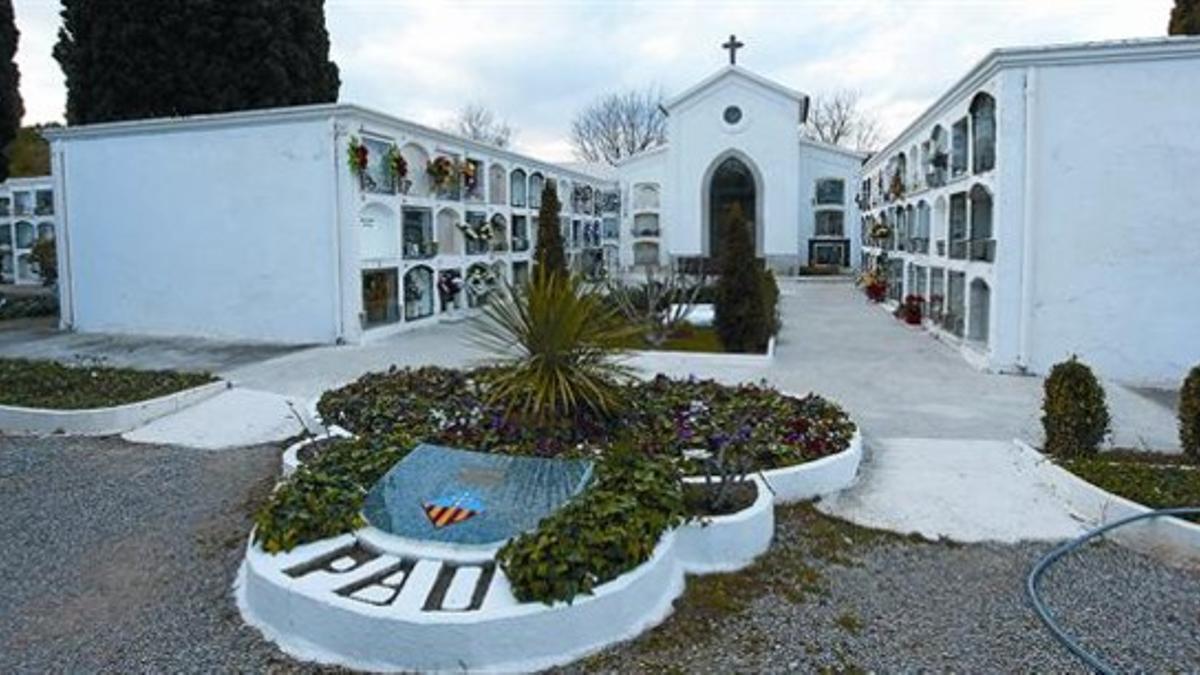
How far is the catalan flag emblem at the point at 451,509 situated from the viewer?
14.8 ft

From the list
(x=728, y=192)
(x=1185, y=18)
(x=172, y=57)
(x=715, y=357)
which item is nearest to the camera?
(x=715, y=357)

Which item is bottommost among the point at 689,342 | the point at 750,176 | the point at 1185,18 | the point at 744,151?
the point at 689,342

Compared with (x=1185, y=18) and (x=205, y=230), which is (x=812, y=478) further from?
(x=1185, y=18)

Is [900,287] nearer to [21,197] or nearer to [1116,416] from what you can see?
[1116,416]

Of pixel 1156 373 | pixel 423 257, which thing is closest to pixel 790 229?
pixel 423 257

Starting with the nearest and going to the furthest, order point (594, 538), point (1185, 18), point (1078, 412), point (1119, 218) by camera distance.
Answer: point (594, 538) < point (1078, 412) < point (1119, 218) < point (1185, 18)

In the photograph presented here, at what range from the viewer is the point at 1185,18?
17.5 meters

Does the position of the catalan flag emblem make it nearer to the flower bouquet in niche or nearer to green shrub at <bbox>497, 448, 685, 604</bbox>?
green shrub at <bbox>497, 448, 685, 604</bbox>

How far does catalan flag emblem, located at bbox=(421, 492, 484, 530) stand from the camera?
4523 millimetres

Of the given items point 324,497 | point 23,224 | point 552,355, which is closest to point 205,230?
point 552,355

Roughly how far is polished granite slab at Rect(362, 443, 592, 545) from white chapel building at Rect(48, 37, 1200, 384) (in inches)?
205

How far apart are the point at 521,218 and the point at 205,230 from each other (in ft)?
29.7

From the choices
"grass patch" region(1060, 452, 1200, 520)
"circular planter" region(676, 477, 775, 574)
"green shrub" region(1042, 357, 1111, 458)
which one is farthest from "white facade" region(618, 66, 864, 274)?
"circular planter" region(676, 477, 775, 574)

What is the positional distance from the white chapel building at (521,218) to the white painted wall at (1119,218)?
0.09ft
